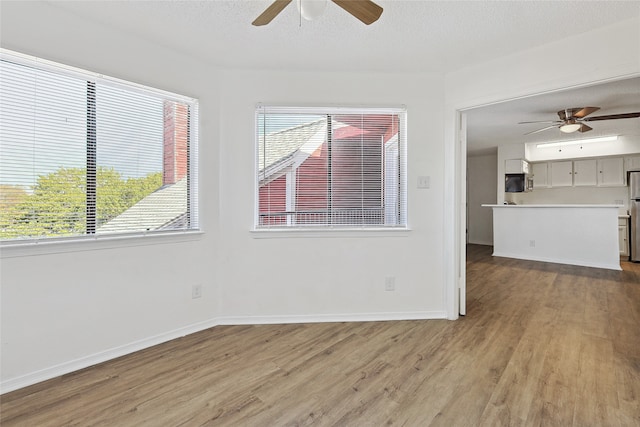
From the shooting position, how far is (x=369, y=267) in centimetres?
289

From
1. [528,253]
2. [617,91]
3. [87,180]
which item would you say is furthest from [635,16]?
[528,253]

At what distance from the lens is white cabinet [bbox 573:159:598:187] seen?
654 cm

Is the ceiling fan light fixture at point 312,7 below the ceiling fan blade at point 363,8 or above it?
above

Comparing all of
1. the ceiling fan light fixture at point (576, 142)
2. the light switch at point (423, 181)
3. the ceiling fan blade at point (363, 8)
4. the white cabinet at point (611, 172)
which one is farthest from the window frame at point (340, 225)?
the white cabinet at point (611, 172)

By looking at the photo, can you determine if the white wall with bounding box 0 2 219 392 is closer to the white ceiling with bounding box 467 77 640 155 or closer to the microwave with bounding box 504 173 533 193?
the white ceiling with bounding box 467 77 640 155

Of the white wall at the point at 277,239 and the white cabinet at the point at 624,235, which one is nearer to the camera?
the white wall at the point at 277,239

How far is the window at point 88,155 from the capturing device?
184 centimetres

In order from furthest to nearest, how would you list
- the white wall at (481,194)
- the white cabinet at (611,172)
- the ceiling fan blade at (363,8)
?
the white wall at (481,194)
the white cabinet at (611,172)
the ceiling fan blade at (363,8)

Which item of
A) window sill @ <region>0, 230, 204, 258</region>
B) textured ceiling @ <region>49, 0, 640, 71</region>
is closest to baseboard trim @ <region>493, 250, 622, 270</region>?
textured ceiling @ <region>49, 0, 640, 71</region>

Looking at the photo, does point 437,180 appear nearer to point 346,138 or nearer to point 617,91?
point 346,138

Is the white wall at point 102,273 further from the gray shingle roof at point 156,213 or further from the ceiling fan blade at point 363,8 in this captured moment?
the ceiling fan blade at point 363,8

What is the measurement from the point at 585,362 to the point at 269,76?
3386 mm

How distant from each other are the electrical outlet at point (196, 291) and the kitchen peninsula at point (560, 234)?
6065mm

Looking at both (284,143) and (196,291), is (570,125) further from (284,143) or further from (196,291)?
(196,291)
